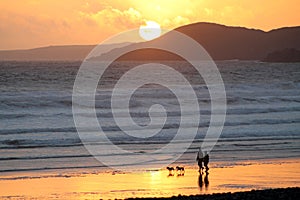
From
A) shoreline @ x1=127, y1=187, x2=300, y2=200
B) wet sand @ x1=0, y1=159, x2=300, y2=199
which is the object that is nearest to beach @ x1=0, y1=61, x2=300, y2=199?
wet sand @ x1=0, y1=159, x2=300, y2=199

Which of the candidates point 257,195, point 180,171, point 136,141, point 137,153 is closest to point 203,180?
point 180,171

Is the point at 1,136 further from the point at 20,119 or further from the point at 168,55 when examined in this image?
the point at 168,55

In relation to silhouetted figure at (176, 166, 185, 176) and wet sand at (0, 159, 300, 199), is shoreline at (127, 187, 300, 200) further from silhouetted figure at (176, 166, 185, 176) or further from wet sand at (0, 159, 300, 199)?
silhouetted figure at (176, 166, 185, 176)

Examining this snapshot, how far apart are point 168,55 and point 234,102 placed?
473 ft

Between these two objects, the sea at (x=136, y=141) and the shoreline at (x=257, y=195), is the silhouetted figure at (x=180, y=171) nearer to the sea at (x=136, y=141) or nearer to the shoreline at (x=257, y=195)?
the sea at (x=136, y=141)

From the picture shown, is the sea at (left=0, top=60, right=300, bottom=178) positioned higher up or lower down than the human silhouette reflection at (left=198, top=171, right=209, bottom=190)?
higher up

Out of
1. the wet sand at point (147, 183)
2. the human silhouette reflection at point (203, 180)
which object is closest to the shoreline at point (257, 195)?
the wet sand at point (147, 183)

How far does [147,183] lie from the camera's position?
55.8 ft

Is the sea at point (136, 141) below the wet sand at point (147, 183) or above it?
above

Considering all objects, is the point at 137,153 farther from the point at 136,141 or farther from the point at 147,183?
the point at 147,183

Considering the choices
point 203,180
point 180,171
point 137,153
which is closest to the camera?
point 203,180

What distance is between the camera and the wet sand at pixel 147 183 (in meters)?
15.4

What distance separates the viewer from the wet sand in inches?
606

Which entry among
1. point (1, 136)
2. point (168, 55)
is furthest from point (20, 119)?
point (168, 55)
